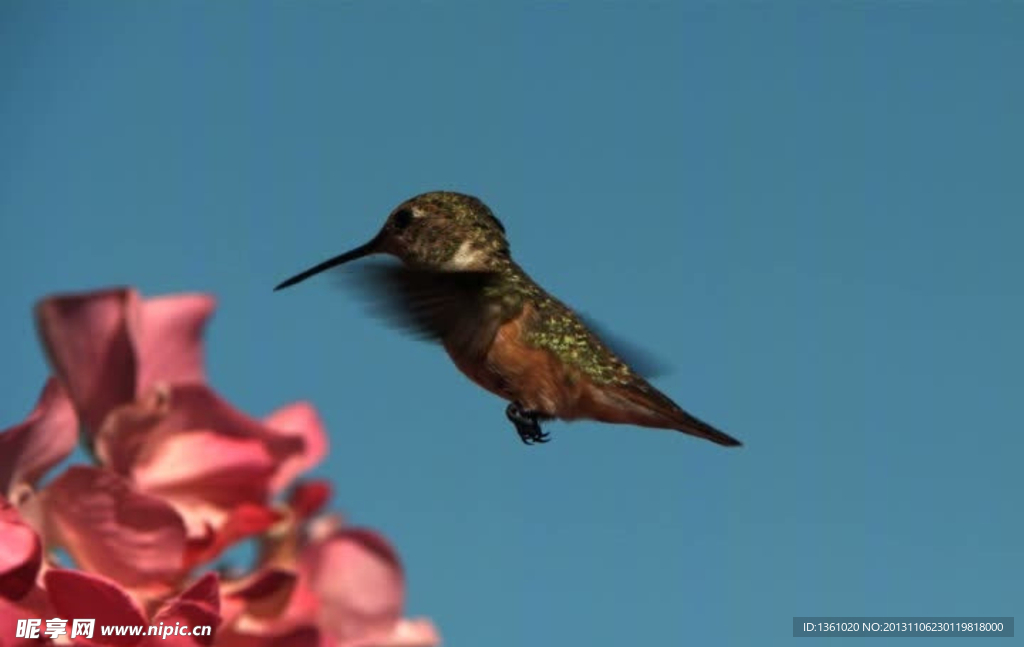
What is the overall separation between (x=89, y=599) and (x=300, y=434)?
0.88 feet

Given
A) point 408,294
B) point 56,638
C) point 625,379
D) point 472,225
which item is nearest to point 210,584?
point 56,638

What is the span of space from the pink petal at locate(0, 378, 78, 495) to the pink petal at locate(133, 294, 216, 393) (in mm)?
88

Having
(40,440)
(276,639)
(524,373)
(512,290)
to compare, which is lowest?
(276,639)

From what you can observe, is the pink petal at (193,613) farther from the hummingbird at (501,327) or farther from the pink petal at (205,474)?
the hummingbird at (501,327)

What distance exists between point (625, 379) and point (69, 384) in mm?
1295

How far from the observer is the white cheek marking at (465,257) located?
6.18ft

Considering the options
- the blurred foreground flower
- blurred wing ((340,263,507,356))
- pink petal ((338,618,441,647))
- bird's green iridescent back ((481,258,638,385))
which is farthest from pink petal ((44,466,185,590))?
bird's green iridescent back ((481,258,638,385))

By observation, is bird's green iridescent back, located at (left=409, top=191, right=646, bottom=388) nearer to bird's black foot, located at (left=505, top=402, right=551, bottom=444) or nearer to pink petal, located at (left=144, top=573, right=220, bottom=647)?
bird's black foot, located at (left=505, top=402, right=551, bottom=444)

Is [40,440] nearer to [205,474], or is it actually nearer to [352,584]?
[205,474]

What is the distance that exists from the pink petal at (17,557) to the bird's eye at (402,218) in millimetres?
1060

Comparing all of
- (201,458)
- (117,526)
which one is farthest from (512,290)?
(117,526)

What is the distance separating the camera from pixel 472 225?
1939mm

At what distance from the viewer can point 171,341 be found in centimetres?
96

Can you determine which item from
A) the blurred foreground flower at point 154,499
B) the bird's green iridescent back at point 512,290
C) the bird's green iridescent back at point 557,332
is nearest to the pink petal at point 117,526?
the blurred foreground flower at point 154,499
